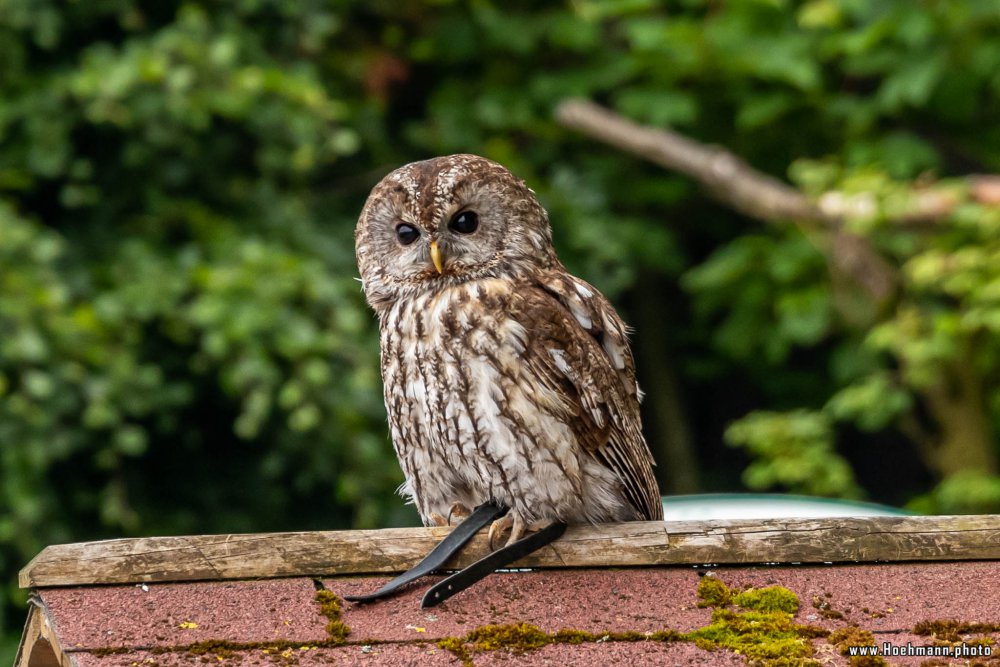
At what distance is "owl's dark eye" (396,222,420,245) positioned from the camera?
7.91 feet

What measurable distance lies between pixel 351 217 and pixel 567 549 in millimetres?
2906

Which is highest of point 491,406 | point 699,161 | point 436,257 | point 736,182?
point 699,161

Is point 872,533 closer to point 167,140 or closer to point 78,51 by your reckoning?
point 167,140

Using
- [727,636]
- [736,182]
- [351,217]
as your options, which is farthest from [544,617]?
[736,182]

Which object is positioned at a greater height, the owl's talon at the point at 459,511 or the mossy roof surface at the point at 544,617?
the owl's talon at the point at 459,511

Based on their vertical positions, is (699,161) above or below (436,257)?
above

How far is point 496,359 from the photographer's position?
7.46 ft

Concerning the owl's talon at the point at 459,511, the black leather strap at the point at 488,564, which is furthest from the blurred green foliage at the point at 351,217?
the black leather strap at the point at 488,564

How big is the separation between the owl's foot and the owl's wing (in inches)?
7.1

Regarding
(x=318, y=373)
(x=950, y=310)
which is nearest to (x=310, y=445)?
(x=318, y=373)

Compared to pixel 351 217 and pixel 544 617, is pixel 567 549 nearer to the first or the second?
pixel 544 617

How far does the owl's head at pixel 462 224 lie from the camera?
2.36 metres

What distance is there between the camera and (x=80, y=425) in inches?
154

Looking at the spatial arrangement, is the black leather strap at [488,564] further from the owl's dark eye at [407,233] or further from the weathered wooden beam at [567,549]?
the owl's dark eye at [407,233]
